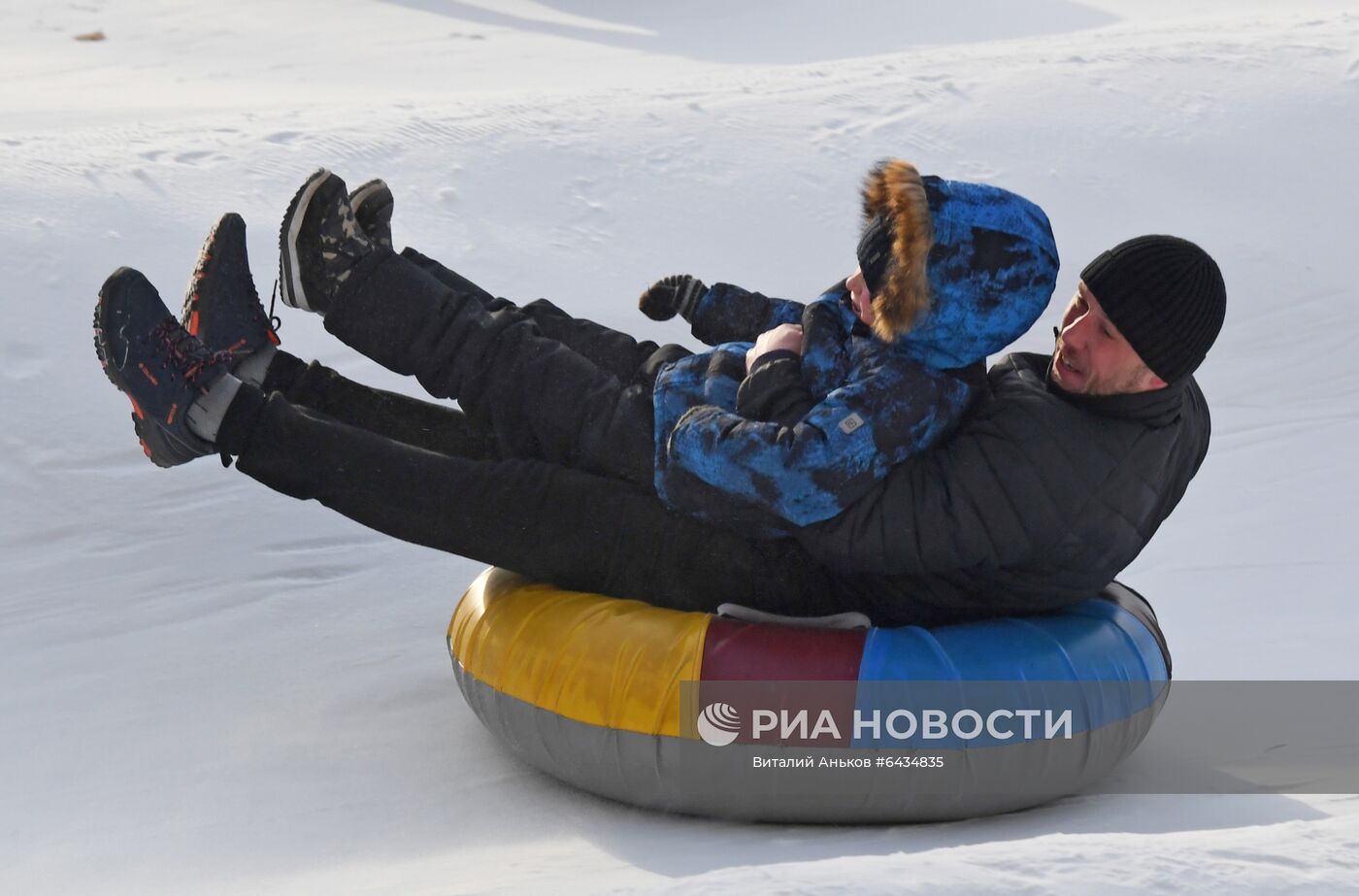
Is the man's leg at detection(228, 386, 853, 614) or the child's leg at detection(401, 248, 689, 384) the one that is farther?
the child's leg at detection(401, 248, 689, 384)

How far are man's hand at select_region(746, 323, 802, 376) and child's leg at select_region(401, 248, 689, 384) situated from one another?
277mm

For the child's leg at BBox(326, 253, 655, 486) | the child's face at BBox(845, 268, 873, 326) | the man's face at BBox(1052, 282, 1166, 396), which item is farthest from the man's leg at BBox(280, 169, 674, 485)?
the man's face at BBox(1052, 282, 1166, 396)

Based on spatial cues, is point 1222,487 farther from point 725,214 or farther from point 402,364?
point 402,364

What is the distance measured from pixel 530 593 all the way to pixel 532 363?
0.37 m

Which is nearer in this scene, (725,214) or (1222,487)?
(1222,487)

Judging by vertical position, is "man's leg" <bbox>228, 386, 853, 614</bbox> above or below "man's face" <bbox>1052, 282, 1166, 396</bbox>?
below

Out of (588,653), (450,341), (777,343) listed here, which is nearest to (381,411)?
(450,341)

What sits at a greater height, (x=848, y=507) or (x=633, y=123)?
(x=633, y=123)

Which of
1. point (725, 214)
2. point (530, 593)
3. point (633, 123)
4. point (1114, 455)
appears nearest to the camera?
point (1114, 455)

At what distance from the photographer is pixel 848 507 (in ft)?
6.75

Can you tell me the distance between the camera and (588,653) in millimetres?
2178

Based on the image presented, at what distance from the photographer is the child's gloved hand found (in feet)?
8.52

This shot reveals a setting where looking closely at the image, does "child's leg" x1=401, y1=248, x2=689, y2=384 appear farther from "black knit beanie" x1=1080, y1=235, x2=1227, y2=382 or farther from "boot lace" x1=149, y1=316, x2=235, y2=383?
"black knit beanie" x1=1080, y1=235, x2=1227, y2=382

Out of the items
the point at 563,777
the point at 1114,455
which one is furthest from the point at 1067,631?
the point at 563,777
